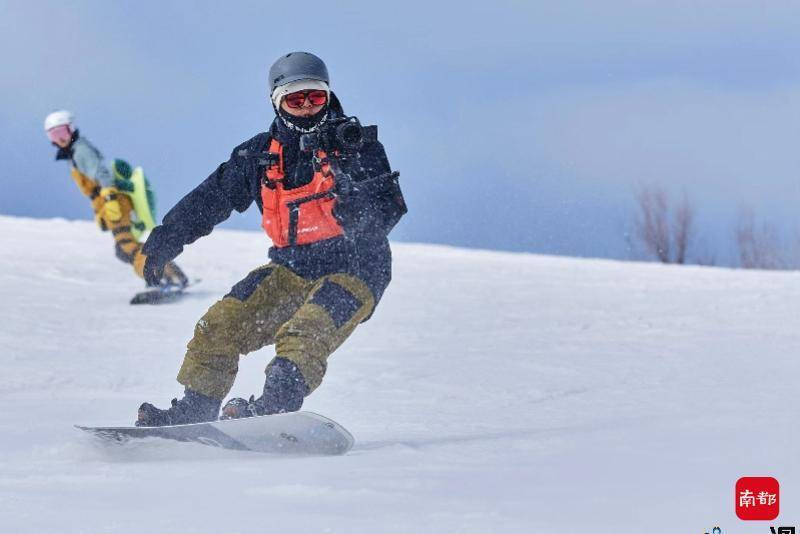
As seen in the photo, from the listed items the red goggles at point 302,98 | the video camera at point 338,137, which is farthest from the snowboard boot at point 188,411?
the red goggles at point 302,98

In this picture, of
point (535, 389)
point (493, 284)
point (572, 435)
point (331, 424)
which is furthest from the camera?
point (493, 284)

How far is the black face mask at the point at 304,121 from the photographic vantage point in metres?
4.63

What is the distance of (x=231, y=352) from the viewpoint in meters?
4.53

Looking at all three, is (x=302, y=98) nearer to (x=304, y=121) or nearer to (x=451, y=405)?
(x=304, y=121)

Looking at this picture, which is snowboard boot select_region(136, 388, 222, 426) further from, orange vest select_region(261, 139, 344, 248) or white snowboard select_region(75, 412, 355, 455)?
orange vest select_region(261, 139, 344, 248)

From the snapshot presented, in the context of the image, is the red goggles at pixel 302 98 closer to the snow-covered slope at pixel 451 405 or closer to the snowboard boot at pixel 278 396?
the snowboard boot at pixel 278 396

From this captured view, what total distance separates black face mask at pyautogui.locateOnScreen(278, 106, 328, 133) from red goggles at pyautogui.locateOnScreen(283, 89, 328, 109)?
0.04m

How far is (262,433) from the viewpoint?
13.1ft

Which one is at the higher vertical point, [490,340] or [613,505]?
[490,340]

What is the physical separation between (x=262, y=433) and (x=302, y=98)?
1442 millimetres

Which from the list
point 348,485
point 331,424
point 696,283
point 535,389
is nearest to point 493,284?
point 696,283

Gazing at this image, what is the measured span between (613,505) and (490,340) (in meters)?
5.96

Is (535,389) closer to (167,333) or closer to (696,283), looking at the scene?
(167,333)

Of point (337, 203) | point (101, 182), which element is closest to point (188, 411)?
point (337, 203)
